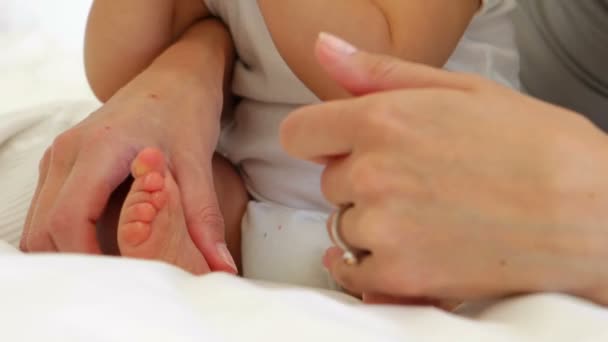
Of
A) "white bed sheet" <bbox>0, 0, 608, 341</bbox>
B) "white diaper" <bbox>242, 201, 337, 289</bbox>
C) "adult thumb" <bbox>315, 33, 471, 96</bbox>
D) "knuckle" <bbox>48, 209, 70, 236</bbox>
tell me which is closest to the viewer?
"white bed sheet" <bbox>0, 0, 608, 341</bbox>

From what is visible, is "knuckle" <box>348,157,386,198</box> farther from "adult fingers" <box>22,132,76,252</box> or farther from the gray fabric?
the gray fabric

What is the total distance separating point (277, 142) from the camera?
0.67 m

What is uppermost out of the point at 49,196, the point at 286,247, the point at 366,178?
the point at 366,178

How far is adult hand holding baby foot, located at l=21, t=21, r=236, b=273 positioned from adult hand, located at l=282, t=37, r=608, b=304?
0.52 feet

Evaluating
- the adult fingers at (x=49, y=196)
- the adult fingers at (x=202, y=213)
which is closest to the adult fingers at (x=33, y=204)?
the adult fingers at (x=49, y=196)

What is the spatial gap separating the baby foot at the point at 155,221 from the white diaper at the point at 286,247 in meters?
0.15

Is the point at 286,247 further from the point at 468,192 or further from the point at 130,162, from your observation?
the point at 468,192

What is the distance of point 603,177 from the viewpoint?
32 centimetres

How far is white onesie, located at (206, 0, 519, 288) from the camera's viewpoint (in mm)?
616

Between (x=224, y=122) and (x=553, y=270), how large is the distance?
48 cm

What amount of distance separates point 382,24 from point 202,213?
0.20m

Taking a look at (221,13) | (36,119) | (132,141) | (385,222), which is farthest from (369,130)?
(36,119)

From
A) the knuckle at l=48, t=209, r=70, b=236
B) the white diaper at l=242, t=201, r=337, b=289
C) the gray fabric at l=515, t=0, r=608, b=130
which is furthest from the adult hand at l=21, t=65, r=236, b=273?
the gray fabric at l=515, t=0, r=608, b=130

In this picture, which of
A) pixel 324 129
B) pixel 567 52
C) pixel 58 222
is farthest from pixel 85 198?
pixel 567 52
